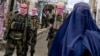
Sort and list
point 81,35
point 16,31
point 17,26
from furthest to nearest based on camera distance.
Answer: point 16,31, point 17,26, point 81,35

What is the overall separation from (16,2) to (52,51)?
16725 mm

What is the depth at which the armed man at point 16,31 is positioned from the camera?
31.6 ft

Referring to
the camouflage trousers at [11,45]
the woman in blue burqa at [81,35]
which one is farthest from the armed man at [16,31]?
the woman in blue burqa at [81,35]

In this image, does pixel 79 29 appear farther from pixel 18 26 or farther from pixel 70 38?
pixel 18 26

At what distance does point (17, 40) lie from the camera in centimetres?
977

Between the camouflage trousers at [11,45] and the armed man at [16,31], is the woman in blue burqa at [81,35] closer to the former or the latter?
the armed man at [16,31]

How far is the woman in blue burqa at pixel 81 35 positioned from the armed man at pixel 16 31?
511 centimetres

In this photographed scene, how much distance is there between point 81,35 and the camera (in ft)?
14.5

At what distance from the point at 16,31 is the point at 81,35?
5441mm

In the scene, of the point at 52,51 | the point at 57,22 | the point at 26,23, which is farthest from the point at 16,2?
the point at 52,51

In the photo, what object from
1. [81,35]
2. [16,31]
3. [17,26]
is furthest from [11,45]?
[81,35]

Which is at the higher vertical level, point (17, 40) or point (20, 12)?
point (20, 12)

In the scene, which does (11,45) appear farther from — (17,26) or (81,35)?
(81,35)

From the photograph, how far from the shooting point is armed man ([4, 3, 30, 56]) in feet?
31.6
